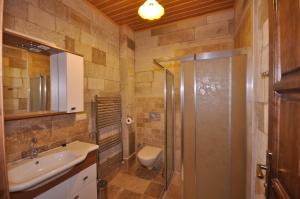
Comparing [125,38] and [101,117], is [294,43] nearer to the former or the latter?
[101,117]

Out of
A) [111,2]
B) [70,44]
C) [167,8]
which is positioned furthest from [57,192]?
[167,8]

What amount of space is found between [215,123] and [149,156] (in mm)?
1403

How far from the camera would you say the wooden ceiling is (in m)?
2.10

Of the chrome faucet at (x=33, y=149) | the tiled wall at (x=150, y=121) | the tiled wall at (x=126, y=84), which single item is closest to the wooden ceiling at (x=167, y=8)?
the tiled wall at (x=126, y=84)

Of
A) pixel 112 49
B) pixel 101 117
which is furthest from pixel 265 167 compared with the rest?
pixel 112 49

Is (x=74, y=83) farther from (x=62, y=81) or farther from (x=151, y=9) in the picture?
(x=151, y=9)

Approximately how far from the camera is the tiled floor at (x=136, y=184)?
200 cm

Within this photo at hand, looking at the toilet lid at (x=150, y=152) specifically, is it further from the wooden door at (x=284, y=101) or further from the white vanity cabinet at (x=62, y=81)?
the wooden door at (x=284, y=101)

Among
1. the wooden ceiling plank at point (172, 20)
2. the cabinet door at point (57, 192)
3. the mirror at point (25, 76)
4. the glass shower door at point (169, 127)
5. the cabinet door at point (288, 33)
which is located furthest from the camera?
the wooden ceiling plank at point (172, 20)

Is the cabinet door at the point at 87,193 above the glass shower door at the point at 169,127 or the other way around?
the other way around

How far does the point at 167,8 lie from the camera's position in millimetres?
2234

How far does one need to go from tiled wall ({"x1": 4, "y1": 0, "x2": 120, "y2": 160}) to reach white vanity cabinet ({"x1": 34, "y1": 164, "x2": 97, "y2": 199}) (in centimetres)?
49

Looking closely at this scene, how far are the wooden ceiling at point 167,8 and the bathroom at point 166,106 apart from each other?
2 centimetres

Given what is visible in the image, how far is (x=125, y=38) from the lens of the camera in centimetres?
275
